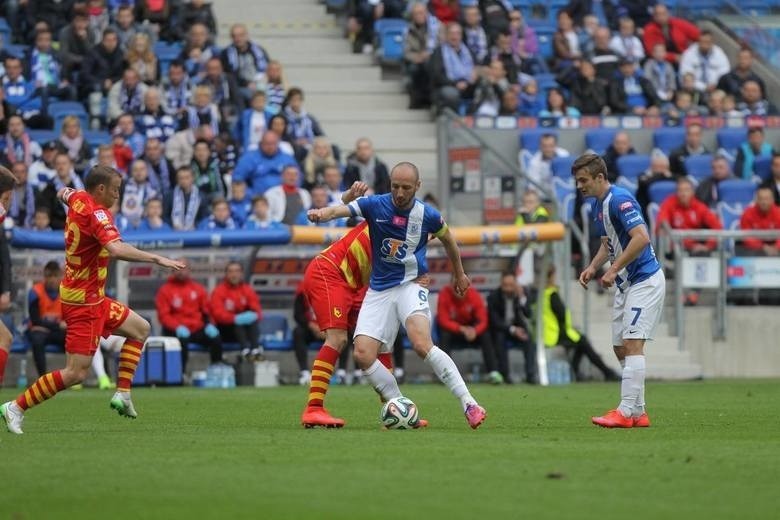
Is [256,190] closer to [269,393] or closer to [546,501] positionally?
[269,393]

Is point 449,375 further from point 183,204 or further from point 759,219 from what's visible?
point 759,219

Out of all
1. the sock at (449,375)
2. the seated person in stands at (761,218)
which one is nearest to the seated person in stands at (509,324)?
the seated person in stands at (761,218)

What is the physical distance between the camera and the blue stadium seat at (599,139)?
87.9 ft

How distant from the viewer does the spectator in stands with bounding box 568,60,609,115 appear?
92.5 feet

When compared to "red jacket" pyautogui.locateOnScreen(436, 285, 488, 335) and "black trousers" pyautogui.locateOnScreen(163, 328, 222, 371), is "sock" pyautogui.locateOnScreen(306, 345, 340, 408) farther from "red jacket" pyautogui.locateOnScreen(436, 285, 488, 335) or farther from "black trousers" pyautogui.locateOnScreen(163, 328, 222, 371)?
"red jacket" pyautogui.locateOnScreen(436, 285, 488, 335)

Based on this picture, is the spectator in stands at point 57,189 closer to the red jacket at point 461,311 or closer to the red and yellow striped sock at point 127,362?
the red jacket at point 461,311

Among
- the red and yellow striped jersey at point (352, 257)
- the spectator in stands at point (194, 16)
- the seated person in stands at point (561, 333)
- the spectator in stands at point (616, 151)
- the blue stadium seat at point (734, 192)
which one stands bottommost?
the seated person in stands at point (561, 333)

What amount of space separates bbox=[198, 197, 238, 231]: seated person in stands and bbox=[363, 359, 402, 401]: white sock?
33.5 feet

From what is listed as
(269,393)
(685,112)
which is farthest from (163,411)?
(685,112)

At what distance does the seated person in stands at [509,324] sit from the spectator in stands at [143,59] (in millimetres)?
6314

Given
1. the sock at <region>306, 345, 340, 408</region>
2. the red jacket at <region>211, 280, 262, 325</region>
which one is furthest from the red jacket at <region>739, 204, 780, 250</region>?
the sock at <region>306, 345, 340, 408</region>

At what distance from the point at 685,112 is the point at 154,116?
9.15 m

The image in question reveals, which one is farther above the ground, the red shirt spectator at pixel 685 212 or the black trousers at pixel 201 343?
the red shirt spectator at pixel 685 212

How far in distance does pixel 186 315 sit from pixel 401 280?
1002 centimetres
